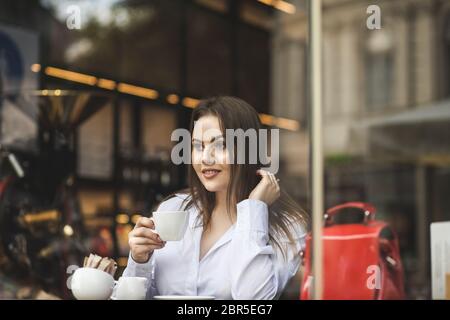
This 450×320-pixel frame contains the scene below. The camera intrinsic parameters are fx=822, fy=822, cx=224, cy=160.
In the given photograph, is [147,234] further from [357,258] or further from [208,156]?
[357,258]

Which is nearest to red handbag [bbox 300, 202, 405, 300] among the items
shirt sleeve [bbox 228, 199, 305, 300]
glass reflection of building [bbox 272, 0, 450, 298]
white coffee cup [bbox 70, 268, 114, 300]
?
shirt sleeve [bbox 228, 199, 305, 300]

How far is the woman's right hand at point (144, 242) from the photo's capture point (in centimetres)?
290

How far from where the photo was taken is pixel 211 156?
116 inches

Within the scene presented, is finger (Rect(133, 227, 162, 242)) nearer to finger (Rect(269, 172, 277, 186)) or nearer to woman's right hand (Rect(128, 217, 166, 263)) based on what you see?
woman's right hand (Rect(128, 217, 166, 263))

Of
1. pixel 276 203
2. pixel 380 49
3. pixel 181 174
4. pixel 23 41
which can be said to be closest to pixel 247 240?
pixel 276 203

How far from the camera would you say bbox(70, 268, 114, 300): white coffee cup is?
2.87 meters

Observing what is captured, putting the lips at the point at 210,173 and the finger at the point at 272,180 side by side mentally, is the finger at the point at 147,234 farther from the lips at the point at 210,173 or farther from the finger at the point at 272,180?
the finger at the point at 272,180

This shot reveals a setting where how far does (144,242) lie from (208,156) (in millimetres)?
380

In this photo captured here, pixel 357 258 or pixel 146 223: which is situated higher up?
pixel 146 223

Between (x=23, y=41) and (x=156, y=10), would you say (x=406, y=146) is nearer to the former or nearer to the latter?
(x=156, y=10)

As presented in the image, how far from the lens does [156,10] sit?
6.12 m

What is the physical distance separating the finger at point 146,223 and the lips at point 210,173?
25cm

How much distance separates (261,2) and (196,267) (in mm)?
1633

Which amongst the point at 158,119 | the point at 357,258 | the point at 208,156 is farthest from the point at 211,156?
the point at 158,119
